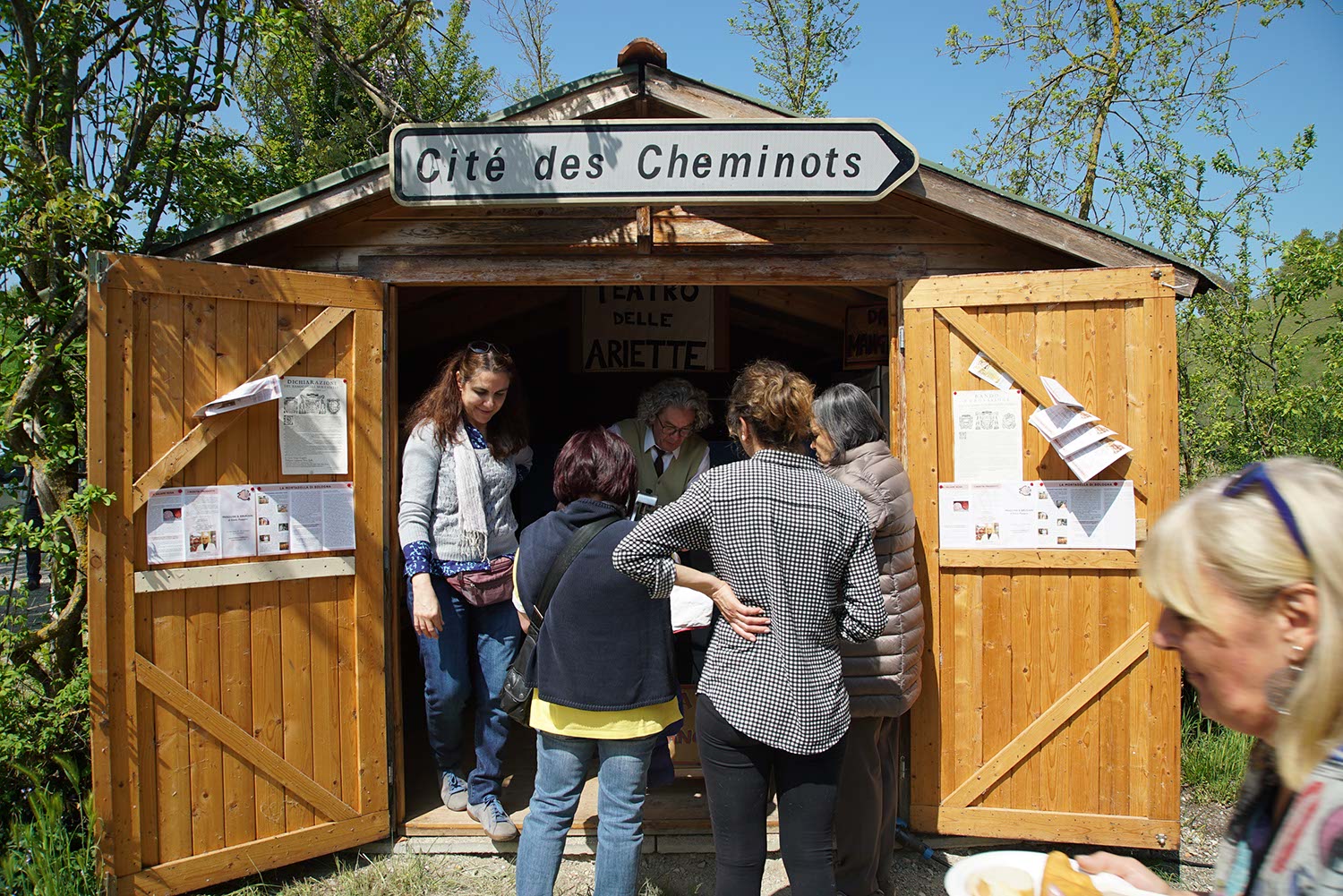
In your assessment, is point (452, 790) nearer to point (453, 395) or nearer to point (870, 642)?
point (453, 395)

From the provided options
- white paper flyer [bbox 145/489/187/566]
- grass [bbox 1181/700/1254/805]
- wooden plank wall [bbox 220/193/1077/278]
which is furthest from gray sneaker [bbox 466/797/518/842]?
grass [bbox 1181/700/1254/805]

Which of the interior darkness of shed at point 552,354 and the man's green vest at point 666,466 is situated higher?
the interior darkness of shed at point 552,354

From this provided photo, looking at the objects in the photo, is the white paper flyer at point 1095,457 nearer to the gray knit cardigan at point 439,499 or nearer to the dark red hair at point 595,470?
the dark red hair at point 595,470

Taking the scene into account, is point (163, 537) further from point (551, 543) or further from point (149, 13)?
point (149, 13)

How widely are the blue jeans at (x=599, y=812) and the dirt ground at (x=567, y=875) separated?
91cm

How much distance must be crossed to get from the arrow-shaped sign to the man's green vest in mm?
1298

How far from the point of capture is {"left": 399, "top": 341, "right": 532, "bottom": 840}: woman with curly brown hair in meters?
3.72

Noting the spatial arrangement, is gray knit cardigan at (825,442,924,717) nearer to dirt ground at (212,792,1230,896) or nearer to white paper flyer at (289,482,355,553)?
dirt ground at (212,792,1230,896)

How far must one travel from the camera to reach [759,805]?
8.50 feet

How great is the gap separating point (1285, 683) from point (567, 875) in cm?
339

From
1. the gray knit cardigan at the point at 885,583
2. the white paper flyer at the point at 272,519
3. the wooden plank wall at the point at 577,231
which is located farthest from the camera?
the wooden plank wall at the point at 577,231

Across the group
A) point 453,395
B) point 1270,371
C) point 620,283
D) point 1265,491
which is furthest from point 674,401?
point 1270,371

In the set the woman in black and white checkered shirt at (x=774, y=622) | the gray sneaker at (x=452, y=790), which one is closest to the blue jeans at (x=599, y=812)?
the woman in black and white checkered shirt at (x=774, y=622)

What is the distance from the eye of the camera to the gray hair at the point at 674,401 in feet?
14.5
